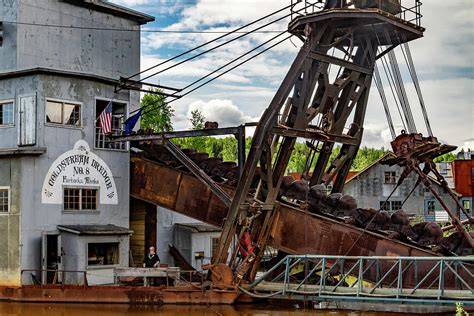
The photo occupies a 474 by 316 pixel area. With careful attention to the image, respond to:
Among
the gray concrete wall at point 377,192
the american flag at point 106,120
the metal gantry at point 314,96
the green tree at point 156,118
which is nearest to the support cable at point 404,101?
the metal gantry at point 314,96

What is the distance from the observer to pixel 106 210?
2538 centimetres

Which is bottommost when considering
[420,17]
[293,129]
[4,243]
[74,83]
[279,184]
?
[4,243]

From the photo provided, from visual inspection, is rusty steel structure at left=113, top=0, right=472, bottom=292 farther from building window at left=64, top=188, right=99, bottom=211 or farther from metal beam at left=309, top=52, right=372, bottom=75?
building window at left=64, top=188, right=99, bottom=211

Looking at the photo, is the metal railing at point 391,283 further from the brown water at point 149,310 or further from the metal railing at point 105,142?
the metal railing at point 105,142

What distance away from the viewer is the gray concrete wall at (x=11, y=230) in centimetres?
2316

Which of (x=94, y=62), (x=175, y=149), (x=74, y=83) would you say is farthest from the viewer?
(x=94, y=62)

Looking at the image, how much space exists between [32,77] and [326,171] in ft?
36.0

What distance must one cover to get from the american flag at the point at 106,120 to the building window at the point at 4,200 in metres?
3.91

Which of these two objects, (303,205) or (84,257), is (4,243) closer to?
(84,257)

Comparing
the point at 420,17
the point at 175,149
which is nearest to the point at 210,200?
the point at 175,149

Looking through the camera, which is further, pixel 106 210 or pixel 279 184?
pixel 106 210

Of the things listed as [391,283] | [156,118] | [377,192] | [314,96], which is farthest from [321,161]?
[156,118]

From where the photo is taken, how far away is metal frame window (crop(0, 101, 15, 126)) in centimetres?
2445

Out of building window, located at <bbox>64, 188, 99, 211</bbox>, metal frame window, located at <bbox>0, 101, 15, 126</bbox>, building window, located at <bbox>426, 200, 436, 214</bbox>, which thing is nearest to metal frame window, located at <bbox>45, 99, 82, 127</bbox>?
metal frame window, located at <bbox>0, 101, 15, 126</bbox>
